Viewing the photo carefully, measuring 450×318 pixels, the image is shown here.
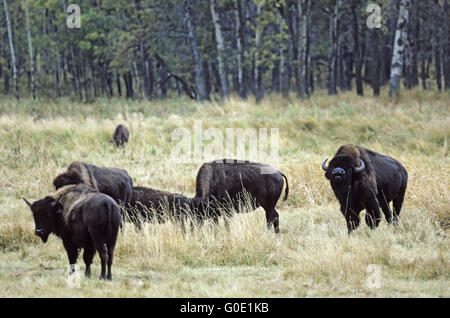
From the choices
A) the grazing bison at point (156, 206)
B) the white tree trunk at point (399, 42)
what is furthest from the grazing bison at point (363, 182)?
the white tree trunk at point (399, 42)

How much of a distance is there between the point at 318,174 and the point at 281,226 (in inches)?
119

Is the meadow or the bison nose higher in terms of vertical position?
the bison nose

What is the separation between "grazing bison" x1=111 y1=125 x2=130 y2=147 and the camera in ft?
61.1

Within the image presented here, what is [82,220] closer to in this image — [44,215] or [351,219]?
[44,215]

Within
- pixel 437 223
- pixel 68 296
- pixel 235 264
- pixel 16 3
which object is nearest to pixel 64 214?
pixel 68 296

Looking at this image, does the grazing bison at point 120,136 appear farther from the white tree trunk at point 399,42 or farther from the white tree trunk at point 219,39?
the white tree trunk at point 399,42

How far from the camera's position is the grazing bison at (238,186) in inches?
420

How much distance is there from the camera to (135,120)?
21234 millimetres

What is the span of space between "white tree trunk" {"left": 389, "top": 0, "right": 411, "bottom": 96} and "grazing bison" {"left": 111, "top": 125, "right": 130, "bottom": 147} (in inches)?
451

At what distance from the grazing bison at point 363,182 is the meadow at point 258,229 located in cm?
35

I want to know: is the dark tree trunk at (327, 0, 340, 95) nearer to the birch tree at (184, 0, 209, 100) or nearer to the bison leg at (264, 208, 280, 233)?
the birch tree at (184, 0, 209, 100)

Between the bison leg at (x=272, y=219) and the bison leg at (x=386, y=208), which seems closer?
the bison leg at (x=386, y=208)

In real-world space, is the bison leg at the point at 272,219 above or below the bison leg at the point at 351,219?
below

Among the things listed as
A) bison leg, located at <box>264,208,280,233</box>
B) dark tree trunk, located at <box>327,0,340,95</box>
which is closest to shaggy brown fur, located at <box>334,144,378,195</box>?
bison leg, located at <box>264,208,280,233</box>
